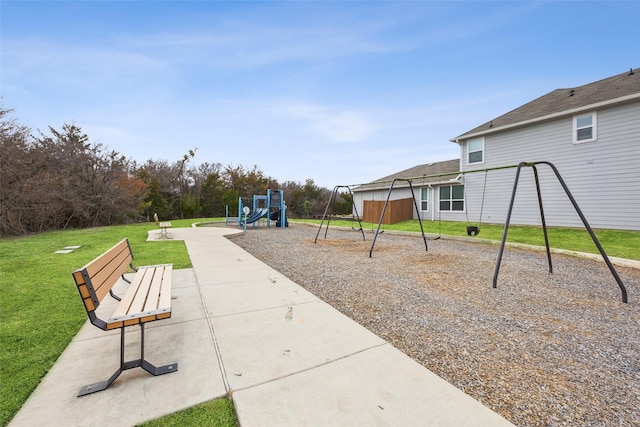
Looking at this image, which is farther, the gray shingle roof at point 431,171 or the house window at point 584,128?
the gray shingle roof at point 431,171

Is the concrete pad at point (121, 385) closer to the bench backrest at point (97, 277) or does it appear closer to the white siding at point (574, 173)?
the bench backrest at point (97, 277)

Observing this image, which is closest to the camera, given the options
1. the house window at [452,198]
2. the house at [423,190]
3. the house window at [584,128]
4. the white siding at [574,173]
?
the white siding at [574,173]

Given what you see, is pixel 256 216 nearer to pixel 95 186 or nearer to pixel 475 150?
pixel 95 186

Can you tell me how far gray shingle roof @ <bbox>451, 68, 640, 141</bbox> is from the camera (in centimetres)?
1095

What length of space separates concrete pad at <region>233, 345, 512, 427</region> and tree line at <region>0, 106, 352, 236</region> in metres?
15.9

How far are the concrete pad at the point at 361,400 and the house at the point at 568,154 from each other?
25.8 ft

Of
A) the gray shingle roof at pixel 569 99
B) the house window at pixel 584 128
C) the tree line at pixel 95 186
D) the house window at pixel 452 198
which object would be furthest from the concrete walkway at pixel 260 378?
the house window at pixel 452 198

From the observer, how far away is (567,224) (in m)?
11.7

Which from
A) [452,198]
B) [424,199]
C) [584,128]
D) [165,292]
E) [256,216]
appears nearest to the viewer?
[165,292]

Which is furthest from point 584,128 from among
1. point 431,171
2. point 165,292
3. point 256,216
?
point 165,292

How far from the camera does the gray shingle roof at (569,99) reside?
11.0 metres

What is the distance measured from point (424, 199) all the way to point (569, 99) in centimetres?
868

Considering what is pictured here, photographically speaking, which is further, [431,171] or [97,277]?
[431,171]

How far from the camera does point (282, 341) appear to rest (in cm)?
270
